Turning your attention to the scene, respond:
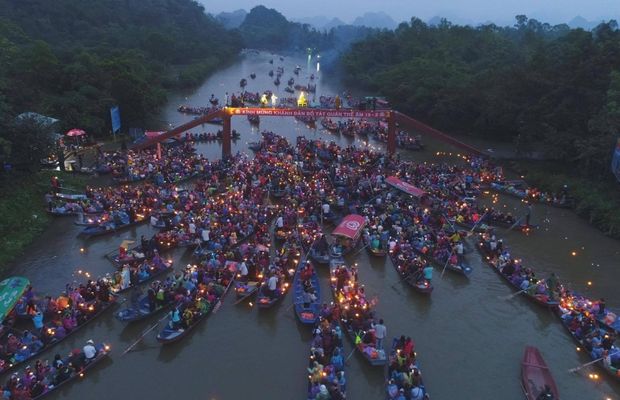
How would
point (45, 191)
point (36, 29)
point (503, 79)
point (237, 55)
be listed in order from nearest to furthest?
point (45, 191) → point (503, 79) → point (36, 29) → point (237, 55)

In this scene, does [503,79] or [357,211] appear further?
[503,79]

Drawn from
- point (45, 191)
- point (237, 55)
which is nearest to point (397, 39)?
point (237, 55)

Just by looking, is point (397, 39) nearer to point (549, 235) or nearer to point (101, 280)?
point (549, 235)

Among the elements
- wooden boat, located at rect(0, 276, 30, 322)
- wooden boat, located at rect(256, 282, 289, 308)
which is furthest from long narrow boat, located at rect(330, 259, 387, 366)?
wooden boat, located at rect(0, 276, 30, 322)

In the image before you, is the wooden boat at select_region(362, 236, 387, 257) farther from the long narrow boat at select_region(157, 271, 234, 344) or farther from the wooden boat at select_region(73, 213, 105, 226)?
the wooden boat at select_region(73, 213, 105, 226)

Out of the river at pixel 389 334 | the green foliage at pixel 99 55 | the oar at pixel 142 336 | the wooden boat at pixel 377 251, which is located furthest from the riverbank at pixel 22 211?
the wooden boat at pixel 377 251
